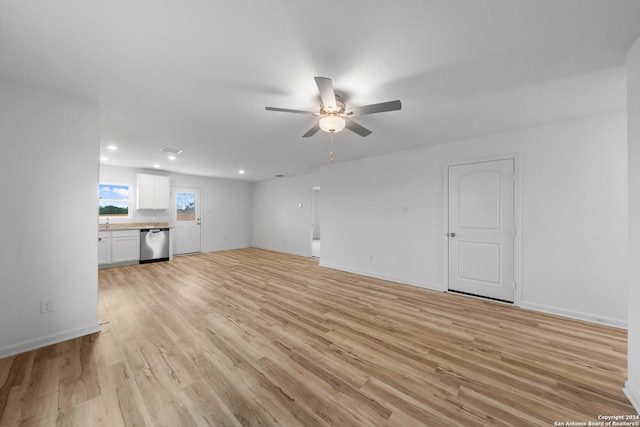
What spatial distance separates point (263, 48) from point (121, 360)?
2835mm

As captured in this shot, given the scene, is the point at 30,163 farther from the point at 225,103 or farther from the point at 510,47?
the point at 510,47

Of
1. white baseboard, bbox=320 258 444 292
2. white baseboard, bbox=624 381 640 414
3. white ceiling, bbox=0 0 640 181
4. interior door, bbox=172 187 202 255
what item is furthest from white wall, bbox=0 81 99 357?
interior door, bbox=172 187 202 255

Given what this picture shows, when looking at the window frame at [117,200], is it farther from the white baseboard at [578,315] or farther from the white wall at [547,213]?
the white baseboard at [578,315]

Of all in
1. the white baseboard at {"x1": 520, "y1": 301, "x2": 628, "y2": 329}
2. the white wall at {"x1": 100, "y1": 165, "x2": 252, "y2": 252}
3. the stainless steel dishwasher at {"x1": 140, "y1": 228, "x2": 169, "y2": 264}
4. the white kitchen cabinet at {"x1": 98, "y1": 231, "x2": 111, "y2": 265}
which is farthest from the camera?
the white wall at {"x1": 100, "y1": 165, "x2": 252, "y2": 252}

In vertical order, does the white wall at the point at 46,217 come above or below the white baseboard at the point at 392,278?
above

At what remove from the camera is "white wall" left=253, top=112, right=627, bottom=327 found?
269 cm

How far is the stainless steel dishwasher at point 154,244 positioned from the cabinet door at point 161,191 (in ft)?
2.54

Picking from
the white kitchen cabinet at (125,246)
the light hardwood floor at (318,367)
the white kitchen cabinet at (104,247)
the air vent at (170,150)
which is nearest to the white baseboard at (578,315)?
the light hardwood floor at (318,367)

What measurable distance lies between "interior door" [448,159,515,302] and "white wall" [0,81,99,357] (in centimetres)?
488

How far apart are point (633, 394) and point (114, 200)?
8.71 m

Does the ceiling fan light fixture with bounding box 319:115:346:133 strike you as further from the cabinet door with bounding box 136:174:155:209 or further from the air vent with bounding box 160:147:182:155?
the cabinet door with bounding box 136:174:155:209

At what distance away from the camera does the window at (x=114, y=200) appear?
18.6ft

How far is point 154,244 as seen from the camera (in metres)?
5.94

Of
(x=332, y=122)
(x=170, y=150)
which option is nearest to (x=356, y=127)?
(x=332, y=122)
